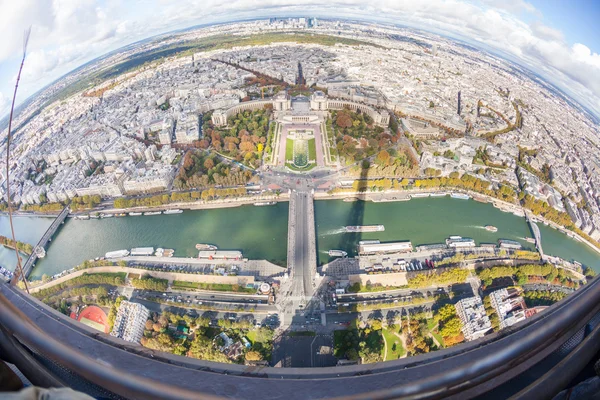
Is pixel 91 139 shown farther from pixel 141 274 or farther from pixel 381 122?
pixel 381 122

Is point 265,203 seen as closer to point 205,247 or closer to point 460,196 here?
point 205,247

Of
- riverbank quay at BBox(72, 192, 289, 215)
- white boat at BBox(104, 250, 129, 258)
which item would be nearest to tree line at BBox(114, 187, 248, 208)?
riverbank quay at BBox(72, 192, 289, 215)

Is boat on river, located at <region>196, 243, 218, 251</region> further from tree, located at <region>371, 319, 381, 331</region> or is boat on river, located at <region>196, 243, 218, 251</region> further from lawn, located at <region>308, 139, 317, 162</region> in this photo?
lawn, located at <region>308, 139, 317, 162</region>

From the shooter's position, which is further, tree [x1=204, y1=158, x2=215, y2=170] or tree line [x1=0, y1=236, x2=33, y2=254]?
tree [x1=204, y1=158, x2=215, y2=170]

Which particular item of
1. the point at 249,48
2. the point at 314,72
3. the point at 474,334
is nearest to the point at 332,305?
the point at 474,334

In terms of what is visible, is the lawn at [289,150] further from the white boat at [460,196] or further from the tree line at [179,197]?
the white boat at [460,196]

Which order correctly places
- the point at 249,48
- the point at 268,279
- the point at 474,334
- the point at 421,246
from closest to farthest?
the point at 474,334 → the point at 268,279 → the point at 421,246 → the point at 249,48

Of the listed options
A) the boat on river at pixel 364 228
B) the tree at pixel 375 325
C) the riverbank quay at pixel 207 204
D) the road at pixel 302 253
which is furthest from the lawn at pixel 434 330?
the riverbank quay at pixel 207 204
